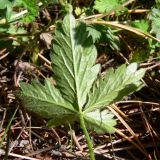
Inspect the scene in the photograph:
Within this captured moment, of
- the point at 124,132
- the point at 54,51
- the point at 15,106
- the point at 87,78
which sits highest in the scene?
the point at 54,51

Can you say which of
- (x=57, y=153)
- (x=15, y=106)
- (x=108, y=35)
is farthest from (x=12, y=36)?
(x=57, y=153)

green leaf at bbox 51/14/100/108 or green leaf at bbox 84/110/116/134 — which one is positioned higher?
green leaf at bbox 51/14/100/108


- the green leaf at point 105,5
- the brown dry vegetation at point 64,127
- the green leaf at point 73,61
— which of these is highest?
the green leaf at point 105,5

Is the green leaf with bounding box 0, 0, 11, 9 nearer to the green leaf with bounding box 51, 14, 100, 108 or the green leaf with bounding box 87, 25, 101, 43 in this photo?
the green leaf with bounding box 51, 14, 100, 108

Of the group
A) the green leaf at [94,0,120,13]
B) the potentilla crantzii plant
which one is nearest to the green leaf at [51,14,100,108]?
the potentilla crantzii plant

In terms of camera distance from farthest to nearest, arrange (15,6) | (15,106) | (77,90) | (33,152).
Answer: (15,6)
(15,106)
(33,152)
(77,90)

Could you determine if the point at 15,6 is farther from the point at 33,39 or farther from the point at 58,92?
the point at 58,92

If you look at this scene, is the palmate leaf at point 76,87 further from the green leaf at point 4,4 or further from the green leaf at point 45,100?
the green leaf at point 4,4

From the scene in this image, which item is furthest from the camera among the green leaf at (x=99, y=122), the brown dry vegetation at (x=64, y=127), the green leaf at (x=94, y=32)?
the green leaf at (x=94, y=32)

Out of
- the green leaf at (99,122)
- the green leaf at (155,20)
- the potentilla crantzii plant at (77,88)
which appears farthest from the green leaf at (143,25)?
the green leaf at (99,122)
